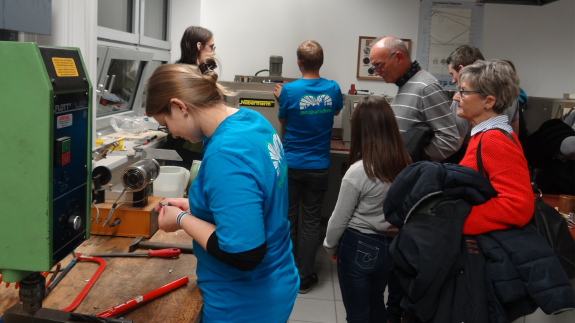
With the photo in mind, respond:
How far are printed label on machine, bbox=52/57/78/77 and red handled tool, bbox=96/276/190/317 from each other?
536mm

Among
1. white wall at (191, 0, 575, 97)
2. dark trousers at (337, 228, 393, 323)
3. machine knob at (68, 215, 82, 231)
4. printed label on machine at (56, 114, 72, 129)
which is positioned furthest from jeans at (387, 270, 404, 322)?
white wall at (191, 0, 575, 97)

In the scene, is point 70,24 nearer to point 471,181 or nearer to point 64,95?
point 64,95

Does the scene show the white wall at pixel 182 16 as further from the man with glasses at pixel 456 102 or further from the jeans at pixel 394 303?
the jeans at pixel 394 303

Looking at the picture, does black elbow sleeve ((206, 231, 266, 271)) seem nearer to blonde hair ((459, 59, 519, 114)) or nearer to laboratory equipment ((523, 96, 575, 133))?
blonde hair ((459, 59, 519, 114))

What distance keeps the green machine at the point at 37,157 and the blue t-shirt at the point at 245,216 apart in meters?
0.29

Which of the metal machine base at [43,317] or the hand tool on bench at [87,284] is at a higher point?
the metal machine base at [43,317]

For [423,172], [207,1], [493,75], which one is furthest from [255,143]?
[207,1]

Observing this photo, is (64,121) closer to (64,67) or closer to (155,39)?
(64,67)

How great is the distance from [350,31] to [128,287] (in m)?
3.73

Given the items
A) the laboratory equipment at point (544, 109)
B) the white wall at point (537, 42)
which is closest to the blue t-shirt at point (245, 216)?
the laboratory equipment at point (544, 109)

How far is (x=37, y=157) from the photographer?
825mm

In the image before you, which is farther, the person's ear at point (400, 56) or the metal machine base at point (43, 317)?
the person's ear at point (400, 56)

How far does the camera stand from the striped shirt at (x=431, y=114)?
7.47ft

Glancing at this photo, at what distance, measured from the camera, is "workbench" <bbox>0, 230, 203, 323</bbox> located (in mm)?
1050
